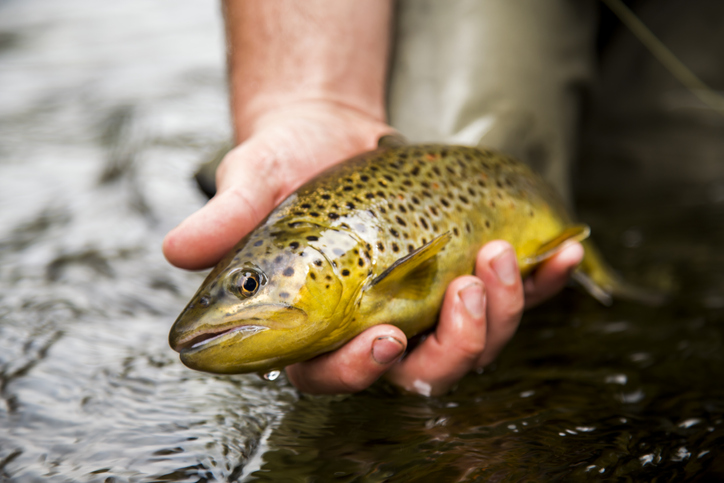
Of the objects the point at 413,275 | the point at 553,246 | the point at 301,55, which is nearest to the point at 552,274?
the point at 553,246

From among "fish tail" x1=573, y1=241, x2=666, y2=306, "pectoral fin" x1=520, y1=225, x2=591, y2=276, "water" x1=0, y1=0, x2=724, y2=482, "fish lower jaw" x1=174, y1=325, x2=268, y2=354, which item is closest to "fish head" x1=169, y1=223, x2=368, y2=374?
"fish lower jaw" x1=174, y1=325, x2=268, y2=354

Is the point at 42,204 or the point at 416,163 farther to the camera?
the point at 42,204

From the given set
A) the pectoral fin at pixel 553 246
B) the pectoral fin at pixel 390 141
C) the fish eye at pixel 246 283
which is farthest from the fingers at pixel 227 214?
the pectoral fin at pixel 553 246

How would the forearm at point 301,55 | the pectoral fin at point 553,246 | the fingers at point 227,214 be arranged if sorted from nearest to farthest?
the fingers at point 227,214 < the pectoral fin at point 553,246 < the forearm at point 301,55

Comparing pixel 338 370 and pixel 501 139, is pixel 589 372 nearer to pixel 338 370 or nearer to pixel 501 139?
pixel 338 370

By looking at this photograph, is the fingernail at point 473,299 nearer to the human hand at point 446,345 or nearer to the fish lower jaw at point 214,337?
the human hand at point 446,345

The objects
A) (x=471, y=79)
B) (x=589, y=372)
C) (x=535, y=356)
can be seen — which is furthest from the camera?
(x=471, y=79)

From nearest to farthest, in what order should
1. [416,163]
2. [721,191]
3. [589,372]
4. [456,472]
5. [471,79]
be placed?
[456,472], [416,163], [589,372], [471,79], [721,191]

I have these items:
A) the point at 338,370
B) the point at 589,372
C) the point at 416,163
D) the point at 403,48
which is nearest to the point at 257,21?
the point at 403,48
